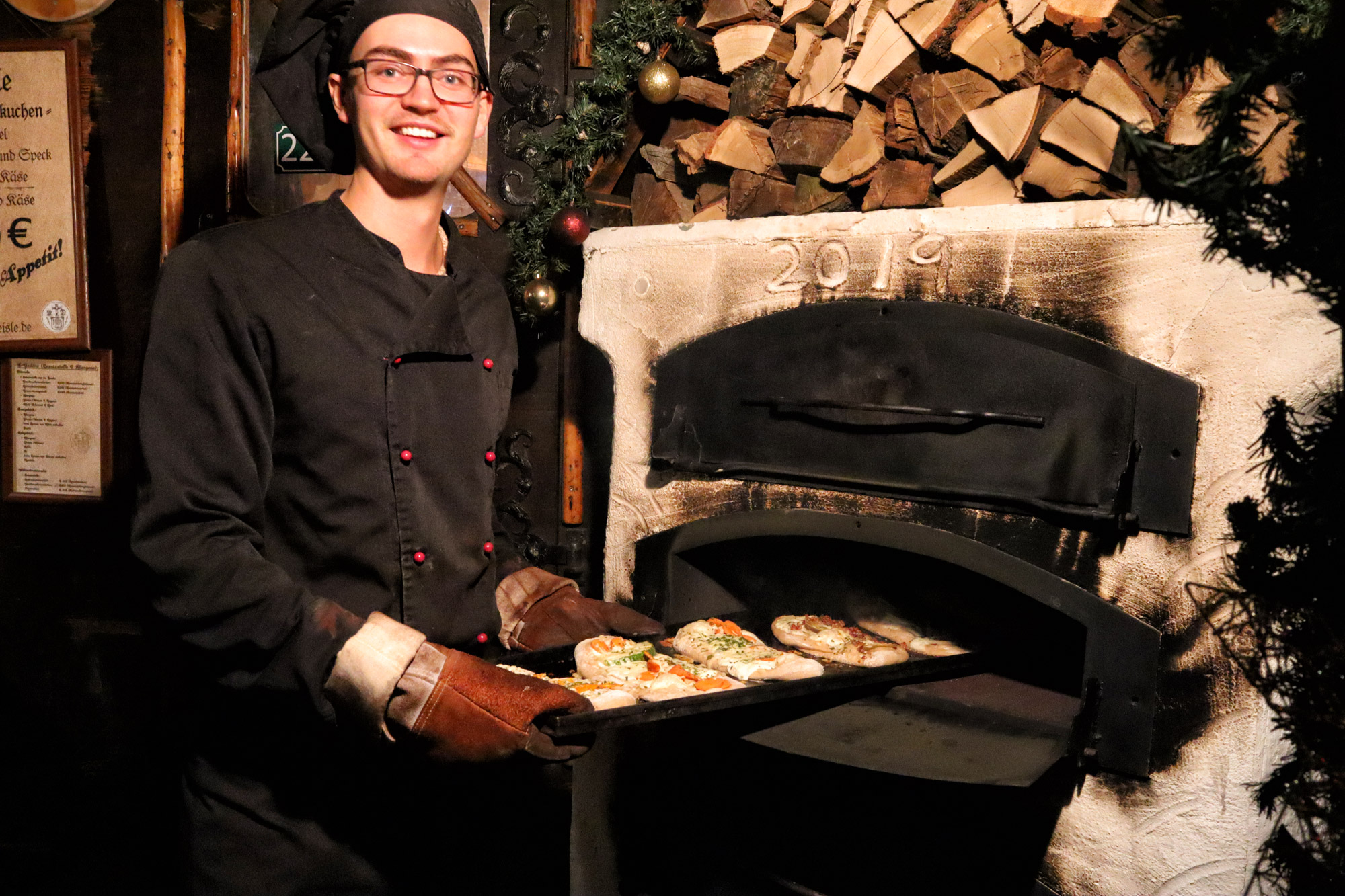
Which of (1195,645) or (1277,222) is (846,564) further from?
(1277,222)

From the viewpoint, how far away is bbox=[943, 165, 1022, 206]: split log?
1.99 metres

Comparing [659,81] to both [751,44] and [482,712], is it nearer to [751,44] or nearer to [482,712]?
[751,44]

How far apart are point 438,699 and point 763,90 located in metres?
1.66

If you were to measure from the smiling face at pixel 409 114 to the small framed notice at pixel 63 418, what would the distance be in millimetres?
2125

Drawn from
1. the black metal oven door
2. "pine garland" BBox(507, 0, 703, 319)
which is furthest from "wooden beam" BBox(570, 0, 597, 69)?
the black metal oven door

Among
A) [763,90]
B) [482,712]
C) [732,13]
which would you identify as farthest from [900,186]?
[482,712]

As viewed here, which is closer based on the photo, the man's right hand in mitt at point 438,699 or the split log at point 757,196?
the man's right hand in mitt at point 438,699

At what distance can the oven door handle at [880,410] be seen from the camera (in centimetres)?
186

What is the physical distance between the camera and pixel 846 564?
2.40 meters

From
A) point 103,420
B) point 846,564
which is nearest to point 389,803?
point 846,564

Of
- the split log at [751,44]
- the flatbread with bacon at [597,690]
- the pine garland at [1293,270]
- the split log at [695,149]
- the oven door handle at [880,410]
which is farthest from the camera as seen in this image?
the split log at [695,149]

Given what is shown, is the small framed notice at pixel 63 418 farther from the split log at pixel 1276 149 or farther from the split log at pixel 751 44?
the split log at pixel 1276 149

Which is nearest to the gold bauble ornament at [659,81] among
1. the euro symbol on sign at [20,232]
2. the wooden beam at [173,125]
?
the wooden beam at [173,125]

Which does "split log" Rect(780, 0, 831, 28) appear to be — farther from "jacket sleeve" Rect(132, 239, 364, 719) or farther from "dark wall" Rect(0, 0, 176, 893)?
"dark wall" Rect(0, 0, 176, 893)
